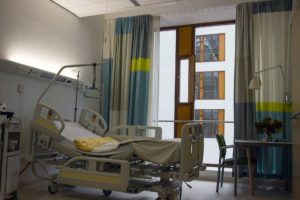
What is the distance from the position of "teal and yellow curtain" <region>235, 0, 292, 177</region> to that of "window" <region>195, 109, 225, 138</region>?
982mm

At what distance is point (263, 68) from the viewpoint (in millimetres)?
4402

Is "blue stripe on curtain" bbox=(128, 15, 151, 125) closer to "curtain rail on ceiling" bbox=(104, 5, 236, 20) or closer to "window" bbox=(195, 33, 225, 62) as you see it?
"curtain rail on ceiling" bbox=(104, 5, 236, 20)

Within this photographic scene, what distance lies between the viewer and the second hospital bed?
9.45 ft

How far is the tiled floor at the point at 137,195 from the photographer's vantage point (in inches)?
133

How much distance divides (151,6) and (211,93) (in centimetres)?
192

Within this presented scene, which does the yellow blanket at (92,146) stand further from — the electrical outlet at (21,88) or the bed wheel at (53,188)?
the electrical outlet at (21,88)

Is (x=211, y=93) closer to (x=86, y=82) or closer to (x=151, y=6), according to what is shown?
(x=151, y=6)

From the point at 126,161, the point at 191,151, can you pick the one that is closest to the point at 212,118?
the point at 191,151

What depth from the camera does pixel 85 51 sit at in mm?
5125

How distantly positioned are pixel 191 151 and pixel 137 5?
9.58ft

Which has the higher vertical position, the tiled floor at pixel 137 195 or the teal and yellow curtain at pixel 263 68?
the teal and yellow curtain at pixel 263 68

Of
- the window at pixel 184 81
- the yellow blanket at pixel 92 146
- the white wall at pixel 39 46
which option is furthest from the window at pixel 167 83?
the yellow blanket at pixel 92 146

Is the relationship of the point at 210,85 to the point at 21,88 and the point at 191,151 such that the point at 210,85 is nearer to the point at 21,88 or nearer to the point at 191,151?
the point at 191,151

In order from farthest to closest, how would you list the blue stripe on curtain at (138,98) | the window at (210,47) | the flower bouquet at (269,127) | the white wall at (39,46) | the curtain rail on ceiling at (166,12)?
the window at (210,47)
the blue stripe on curtain at (138,98)
the curtain rail on ceiling at (166,12)
the flower bouquet at (269,127)
the white wall at (39,46)
